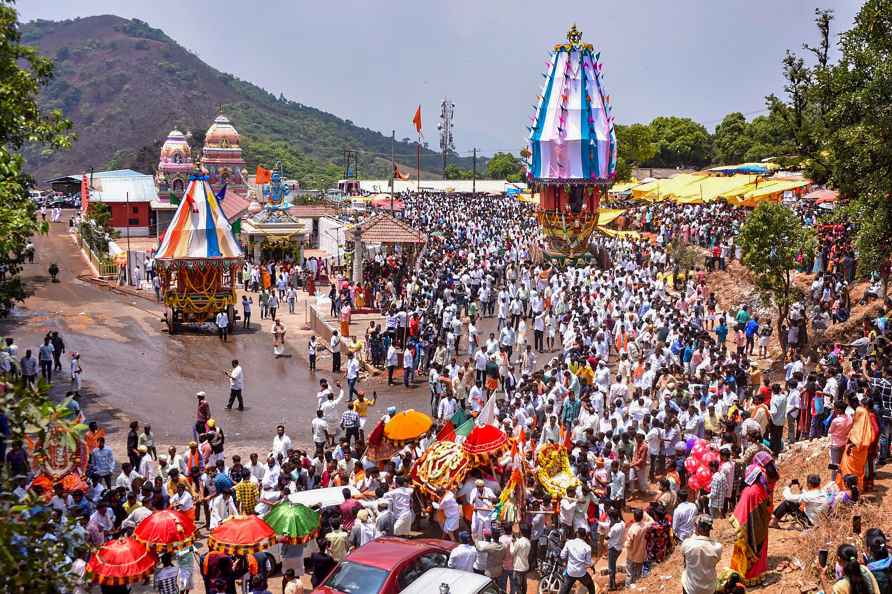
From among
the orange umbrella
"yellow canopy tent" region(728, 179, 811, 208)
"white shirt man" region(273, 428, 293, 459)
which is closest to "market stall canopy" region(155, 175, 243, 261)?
"white shirt man" region(273, 428, 293, 459)

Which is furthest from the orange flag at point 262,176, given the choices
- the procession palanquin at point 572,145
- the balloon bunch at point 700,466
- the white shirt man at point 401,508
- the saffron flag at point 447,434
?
the white shirt man at point 401,508

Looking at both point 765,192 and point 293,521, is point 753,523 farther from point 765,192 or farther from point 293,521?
point 765,192

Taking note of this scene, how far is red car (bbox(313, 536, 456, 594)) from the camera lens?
847 centimetres

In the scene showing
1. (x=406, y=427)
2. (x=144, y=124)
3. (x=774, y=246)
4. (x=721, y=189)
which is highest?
(x=144, y=124)

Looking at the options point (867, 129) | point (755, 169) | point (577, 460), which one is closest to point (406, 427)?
point (577, 460)

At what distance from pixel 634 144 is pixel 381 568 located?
6785 cm

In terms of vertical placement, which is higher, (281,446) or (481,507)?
(281,446)

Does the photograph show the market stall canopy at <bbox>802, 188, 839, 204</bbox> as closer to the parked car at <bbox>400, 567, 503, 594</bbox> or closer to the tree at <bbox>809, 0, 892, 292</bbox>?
the tree at <bbox>809, 0, 892, 292</bbox>

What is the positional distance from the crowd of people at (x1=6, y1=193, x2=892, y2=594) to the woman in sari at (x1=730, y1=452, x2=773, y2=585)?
20 millimetres

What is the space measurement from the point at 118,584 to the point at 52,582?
3782 mm

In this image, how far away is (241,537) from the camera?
30.3 feet

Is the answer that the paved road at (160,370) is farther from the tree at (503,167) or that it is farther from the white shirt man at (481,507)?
the tree at (503,167)

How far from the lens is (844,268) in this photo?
23.8 meters

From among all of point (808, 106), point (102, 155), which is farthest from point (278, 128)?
point (808, 106)
